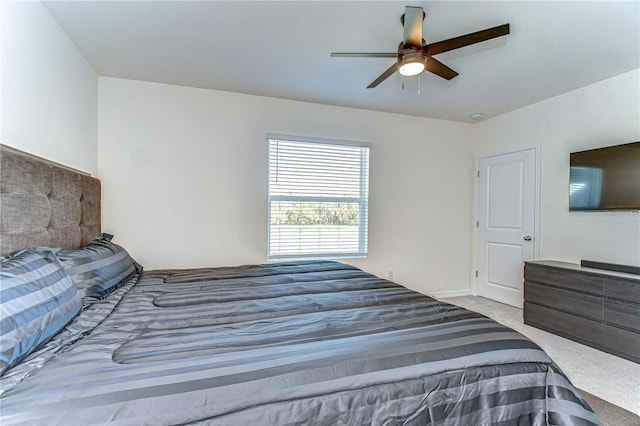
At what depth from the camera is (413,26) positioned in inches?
70.9

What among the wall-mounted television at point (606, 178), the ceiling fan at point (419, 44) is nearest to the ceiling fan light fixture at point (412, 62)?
the ceiling fan at point (419, 44)

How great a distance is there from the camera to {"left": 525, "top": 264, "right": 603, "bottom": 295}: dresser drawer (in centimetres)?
278

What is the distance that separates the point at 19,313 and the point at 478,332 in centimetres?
167

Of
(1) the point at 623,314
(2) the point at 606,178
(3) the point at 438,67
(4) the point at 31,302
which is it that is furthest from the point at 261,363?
(2) the point at 606,178

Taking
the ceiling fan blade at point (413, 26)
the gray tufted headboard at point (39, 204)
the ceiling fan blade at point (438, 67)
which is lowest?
the gray tufted headboard at point (39, 204)

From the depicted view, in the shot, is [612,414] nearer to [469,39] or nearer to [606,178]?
[606,178]

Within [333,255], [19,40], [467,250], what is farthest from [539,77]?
[19,40]

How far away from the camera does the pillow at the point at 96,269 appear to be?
163 cm

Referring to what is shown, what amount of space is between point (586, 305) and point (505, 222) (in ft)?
4.71

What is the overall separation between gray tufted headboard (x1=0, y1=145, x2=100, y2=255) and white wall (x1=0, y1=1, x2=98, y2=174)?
136 millimetres

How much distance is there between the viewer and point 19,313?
3.40 feet

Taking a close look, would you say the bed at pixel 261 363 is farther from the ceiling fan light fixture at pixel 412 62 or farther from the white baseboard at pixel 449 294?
the white baseboard at pixel 449 294

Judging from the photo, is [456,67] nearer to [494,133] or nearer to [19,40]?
[494,133]

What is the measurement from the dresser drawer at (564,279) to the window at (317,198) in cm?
181
